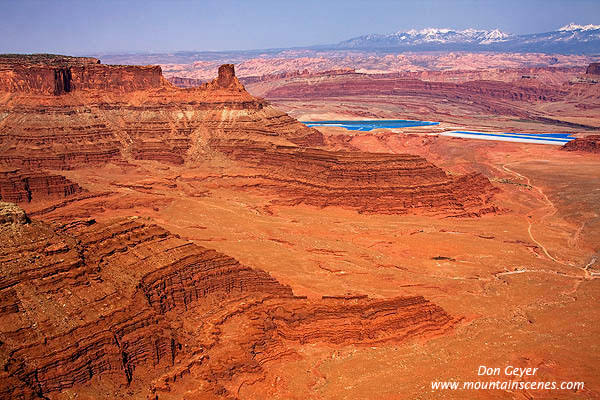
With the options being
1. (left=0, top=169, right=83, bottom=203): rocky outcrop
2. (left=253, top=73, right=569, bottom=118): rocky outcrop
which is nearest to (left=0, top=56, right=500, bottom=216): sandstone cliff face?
(left=0, top=169, right=83, bottom=203): rocky outcrop

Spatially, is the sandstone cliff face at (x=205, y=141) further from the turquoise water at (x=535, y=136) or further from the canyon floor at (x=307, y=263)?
the turquoise water at (x=535, y=136)

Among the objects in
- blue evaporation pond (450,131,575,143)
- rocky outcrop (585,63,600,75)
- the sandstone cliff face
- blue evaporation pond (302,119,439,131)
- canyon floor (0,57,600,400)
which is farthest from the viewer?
rocky outcrop (585,63,600,75)

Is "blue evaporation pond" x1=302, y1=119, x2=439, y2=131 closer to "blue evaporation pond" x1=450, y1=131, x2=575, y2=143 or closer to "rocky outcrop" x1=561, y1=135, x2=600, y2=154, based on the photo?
"blue evaporation pond" x1=450, y1=131, x2=575, y2=143

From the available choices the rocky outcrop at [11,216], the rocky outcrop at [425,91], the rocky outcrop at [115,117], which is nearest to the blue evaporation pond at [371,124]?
the rocky outcrop at [425,91]

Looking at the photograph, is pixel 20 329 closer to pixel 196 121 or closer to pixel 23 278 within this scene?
pixel 23 278

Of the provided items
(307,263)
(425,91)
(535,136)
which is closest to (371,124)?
(535,136)

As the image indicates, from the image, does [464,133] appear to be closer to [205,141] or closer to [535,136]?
[535,136]
